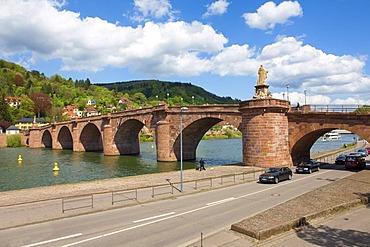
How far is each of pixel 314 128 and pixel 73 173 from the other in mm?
32199

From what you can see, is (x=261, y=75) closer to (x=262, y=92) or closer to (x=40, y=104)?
(x=262, y=92)

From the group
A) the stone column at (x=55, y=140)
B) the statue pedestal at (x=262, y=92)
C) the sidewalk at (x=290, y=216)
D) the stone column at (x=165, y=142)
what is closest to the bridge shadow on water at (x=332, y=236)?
the sidewalk at (x=290, y=216)

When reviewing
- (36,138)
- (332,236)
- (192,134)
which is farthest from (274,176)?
(36,138)

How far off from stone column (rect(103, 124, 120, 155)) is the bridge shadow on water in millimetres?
57466

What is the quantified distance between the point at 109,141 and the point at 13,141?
2384 inches

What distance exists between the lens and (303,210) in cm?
1462

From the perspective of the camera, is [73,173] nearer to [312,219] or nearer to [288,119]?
[288,119]

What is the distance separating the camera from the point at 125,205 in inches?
703

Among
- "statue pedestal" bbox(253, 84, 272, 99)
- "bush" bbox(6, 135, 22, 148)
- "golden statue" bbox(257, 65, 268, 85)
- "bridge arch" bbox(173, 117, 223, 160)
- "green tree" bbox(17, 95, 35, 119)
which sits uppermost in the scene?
"green tree" bbox(17, 95, 35, 119)

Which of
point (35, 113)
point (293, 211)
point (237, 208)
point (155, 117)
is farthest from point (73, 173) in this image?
point (35, 113)

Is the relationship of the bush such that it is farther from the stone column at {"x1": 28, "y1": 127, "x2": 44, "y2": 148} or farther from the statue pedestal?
the statue pedestal

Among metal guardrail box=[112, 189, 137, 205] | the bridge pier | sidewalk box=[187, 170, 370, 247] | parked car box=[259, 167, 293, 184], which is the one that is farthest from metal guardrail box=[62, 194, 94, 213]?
the bridge pier

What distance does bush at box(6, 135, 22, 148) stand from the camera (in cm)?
10731

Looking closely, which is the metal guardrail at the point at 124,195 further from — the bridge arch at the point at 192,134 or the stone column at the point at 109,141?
the stone column at the point at 109,141
